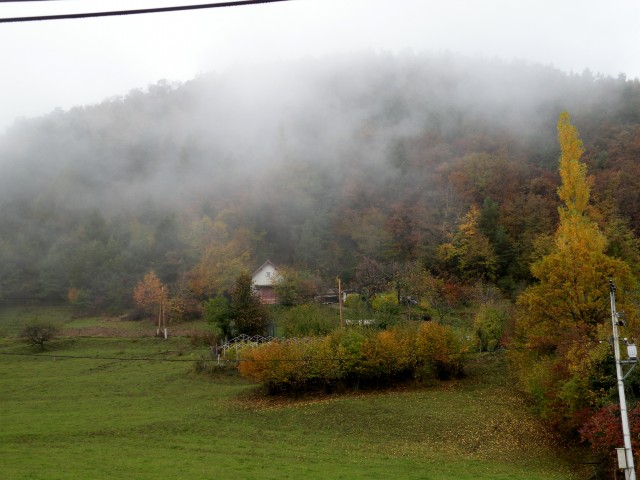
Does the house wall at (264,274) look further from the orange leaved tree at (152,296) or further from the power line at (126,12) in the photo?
the power line at (126,12)

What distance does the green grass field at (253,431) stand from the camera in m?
20.0

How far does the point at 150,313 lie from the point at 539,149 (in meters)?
61.2

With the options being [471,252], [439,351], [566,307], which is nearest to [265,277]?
[471,252]

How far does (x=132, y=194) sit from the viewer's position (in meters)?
105

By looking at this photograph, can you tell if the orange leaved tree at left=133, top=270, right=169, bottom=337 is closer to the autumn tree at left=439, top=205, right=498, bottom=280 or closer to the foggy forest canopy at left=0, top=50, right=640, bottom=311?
the foggy forest canopy at left=0, top=50, right=640, bottom=311

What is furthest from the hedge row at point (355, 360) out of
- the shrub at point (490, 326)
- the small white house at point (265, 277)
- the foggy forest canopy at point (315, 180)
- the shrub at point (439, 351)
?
the small white house at point (265, 277)

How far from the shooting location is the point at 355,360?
33.9 metres

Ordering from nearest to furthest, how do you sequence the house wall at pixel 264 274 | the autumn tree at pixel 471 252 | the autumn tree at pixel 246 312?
the autumn tree at pixel 246 312
the autumn tree at pixel 471 252
the house wall at pixel 264 274

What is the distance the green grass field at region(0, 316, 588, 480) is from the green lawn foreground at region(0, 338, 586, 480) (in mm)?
64

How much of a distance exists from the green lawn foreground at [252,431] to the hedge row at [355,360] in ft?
4.55

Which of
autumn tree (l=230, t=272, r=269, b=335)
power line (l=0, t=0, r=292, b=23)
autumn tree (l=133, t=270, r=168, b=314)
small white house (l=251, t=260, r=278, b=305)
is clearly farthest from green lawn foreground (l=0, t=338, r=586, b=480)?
small white house (l=251, t=260, r=278, b=305)

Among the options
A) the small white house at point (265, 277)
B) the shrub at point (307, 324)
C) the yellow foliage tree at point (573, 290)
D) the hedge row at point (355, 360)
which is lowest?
the hedge row at point (355, 360)

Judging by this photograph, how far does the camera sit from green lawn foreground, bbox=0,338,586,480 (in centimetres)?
2002

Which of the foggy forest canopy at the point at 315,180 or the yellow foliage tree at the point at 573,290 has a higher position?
the foggy forest canopy at the point at 315,180
